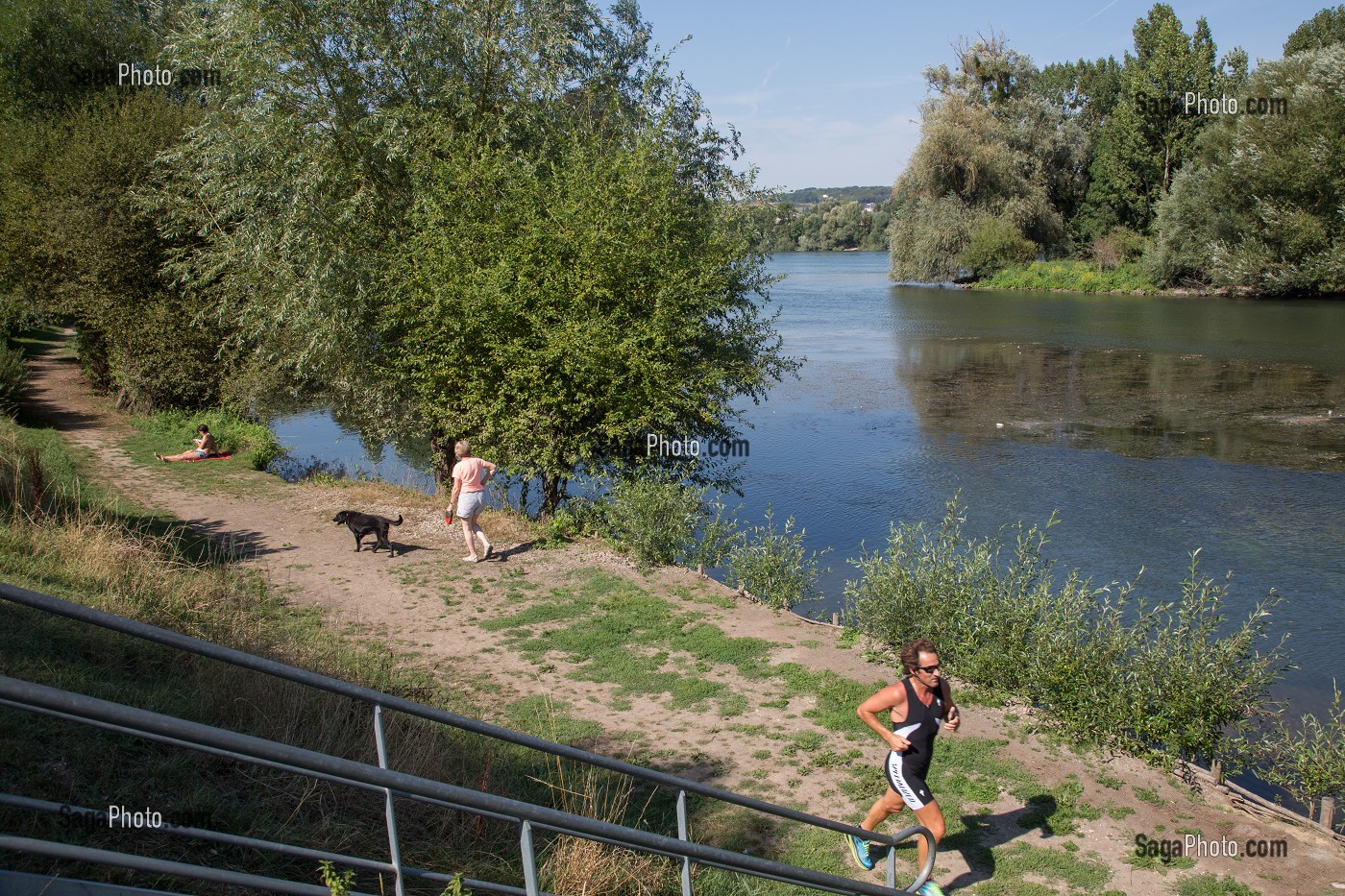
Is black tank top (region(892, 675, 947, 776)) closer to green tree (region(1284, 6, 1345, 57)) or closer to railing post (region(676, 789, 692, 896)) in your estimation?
railing post (region(676, 789, 692, 896))

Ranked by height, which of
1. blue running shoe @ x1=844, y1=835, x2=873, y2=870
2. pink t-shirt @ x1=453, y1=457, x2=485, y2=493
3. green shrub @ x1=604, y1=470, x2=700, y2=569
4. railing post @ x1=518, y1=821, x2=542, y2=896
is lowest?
blue running shoe @ x1=844, y1=835, x2=873, y2=870

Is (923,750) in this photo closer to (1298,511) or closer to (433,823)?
(433,823)

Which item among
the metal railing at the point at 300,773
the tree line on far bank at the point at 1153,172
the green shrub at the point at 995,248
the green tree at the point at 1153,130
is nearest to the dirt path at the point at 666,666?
the metal railing at the point at 300,773

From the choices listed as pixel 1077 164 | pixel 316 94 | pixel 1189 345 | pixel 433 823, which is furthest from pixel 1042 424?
pixel 1077 164

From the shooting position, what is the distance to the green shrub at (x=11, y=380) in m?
22.6

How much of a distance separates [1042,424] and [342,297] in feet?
65.9

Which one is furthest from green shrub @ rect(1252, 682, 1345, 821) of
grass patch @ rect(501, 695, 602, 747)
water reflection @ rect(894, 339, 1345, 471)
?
water reflection @ rect(894, 339, 1345, 471)

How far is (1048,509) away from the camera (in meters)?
20.1

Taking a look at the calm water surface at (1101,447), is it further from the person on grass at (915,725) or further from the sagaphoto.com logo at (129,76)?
the sagaphoto.com logo at (129,76)

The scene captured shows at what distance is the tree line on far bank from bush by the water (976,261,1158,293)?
0.44 metres

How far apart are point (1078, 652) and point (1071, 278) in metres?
63.1

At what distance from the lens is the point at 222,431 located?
75.5ft

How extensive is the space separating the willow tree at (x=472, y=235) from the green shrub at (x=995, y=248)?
1973 inches

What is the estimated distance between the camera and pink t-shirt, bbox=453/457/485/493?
1374cm
